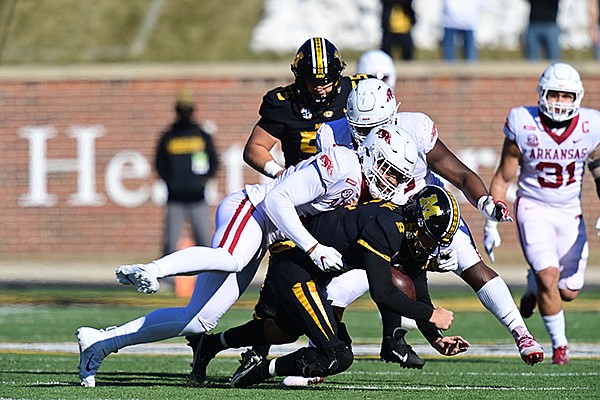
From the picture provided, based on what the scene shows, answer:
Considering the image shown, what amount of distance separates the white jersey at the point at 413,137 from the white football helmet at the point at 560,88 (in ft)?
5.73

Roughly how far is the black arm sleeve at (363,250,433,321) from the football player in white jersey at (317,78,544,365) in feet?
1.11

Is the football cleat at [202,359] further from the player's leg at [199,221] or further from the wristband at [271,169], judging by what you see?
the player's leg at [199,221]

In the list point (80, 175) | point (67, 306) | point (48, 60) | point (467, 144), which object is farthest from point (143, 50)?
point (67, 306)

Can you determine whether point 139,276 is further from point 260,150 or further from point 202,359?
point 260,150

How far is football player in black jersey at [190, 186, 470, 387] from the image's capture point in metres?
5.85

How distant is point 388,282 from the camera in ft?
19.2

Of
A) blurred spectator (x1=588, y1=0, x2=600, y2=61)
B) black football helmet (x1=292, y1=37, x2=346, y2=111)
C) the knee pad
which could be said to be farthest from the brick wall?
the knee pad

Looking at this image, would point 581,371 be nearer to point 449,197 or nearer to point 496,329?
point 449,197

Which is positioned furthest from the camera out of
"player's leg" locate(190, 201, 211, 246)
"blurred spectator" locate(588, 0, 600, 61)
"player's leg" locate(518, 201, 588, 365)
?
"blurred spectator" locate(588, 0, 600, 61)

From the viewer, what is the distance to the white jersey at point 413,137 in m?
6.56

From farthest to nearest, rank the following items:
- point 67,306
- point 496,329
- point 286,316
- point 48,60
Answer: point 48,60
point 67,306
point 496,329
point 286,316

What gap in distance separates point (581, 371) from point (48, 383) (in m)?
2.91

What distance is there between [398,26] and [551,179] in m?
6.89

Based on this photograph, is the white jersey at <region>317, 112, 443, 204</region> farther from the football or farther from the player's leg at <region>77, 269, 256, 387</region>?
the player's leg at <region>77, 269, 256, 387</region>
